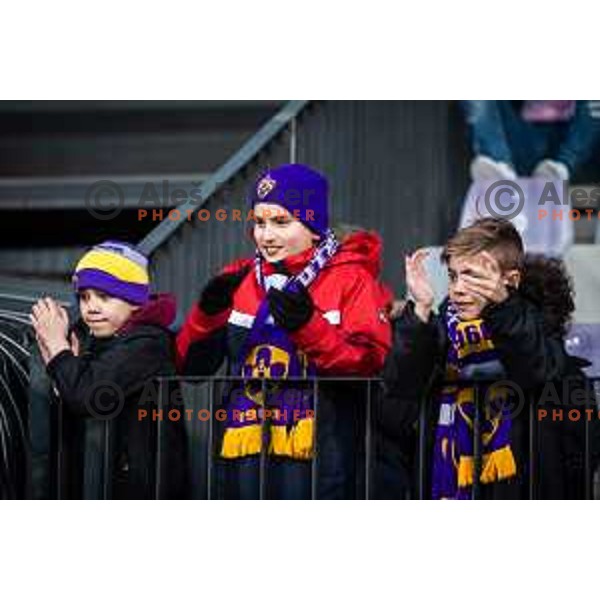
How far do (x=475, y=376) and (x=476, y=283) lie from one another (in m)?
0.30

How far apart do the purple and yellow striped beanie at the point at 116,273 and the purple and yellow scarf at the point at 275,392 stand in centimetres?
48

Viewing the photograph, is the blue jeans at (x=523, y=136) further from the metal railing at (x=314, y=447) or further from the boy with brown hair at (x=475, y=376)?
the metal railing at (x=314, y=447)

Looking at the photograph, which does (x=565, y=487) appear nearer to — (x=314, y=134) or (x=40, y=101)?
(x=314, y=134)

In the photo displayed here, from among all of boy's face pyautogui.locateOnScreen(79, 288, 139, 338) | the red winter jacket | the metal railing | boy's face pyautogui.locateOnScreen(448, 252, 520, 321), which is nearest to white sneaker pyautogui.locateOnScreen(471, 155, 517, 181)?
boy's face pyautogui.locateOnScreen(448, 252, 520, 321)

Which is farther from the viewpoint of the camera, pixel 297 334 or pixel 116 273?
pixel 116 273

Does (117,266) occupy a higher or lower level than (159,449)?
higher

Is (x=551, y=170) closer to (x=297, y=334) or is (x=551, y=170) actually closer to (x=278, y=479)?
(x=297, y=334)

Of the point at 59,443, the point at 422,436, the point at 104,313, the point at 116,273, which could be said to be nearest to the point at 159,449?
the point at 59,443

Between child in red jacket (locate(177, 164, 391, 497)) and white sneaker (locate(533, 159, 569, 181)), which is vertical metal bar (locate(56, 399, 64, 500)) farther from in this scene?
white sneaker (locate(533, 159, 569, 181))

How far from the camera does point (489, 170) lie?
800 centimetres

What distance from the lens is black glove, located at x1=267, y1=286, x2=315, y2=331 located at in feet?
24.5

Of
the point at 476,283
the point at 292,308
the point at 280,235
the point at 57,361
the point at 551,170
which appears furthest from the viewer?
the point at 551,170

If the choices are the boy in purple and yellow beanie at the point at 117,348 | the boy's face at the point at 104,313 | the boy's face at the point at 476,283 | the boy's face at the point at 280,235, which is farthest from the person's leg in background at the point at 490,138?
the boy's face at the point at 104,313
